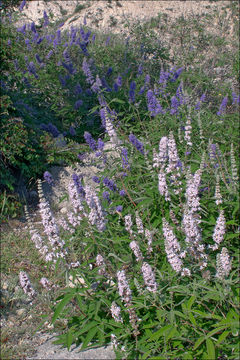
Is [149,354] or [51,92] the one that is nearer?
[149,354]

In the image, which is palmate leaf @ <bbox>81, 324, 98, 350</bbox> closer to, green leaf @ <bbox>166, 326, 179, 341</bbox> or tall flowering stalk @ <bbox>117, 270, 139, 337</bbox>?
tall flowering stalk @ <bbox>117, 270, 139, 337</bbox>

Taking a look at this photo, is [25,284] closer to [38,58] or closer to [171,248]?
[171,248]

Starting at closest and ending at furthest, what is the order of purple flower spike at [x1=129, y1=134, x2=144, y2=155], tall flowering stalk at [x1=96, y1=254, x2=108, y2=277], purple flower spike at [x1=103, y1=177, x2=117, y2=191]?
tall flowering stalk at [x1=96, y1=254, x2=108, y2=277], purple flower spike at [x1=103, y1=177, x2=117, y2=191], purple flower spike at [x1=129, y1=134, x2=144, y2=155]

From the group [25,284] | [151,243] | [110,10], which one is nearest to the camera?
[25,284]

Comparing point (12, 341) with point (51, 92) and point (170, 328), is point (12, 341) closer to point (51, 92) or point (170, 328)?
point (170, 328)

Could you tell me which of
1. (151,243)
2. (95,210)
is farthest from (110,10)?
(151,243)

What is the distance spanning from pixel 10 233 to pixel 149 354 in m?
2.37

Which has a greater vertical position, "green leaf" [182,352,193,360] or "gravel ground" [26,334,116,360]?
"green leaf" [182,352,193,360]

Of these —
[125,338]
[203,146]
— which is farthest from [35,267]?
[203,146]

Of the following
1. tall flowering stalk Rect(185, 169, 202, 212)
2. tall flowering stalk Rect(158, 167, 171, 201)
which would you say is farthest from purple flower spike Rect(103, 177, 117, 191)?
tall flowering stalk Rect(185, 169, 202, 212)

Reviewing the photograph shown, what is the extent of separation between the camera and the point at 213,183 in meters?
3.15

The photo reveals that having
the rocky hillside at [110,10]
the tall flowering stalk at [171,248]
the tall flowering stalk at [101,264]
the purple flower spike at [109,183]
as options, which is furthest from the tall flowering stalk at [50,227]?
the rocky hillside at [110,10]

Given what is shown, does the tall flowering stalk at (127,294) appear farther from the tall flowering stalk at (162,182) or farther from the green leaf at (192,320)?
the tall flowering stalk at (162,182)

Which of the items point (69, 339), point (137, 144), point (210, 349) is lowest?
point (69, 339)
